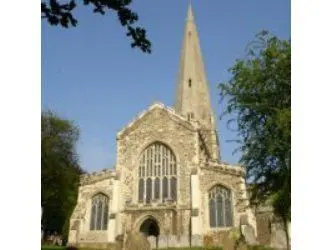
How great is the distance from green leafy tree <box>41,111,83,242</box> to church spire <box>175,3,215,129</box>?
8.69 meters

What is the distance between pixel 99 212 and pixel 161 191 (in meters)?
2.85

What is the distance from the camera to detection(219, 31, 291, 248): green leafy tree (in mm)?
7422

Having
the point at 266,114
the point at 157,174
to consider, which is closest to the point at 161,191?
the point at 157,174

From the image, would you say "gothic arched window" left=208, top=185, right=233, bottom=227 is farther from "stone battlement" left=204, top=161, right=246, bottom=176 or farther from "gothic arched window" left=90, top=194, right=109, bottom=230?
"gothic arched window" left=90, top=194, right=109, bottom=230

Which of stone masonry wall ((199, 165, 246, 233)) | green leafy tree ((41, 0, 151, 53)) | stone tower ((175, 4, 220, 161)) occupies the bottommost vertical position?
stone masonry wall ((199, 165, 246, 233))

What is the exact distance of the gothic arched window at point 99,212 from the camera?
55.9ft

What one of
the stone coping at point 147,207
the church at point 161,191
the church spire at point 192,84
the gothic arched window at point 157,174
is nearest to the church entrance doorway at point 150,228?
the church at point 161,191

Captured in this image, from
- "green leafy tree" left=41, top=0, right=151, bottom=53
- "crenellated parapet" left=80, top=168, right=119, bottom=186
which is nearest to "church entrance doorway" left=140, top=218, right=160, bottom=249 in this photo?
"crenellated parapet" left=80, top=168, right=119, bottom=186

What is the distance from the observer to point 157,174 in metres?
17.3

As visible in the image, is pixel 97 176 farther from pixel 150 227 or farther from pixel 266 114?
pixel 266 114

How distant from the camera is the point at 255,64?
28.2 feet

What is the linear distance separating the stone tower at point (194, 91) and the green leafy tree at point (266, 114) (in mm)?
15390
